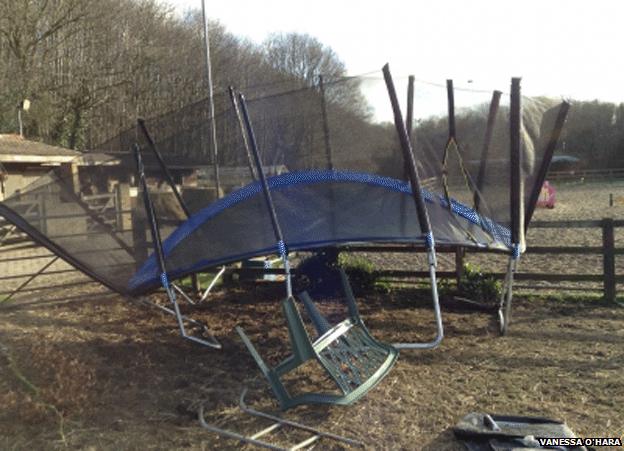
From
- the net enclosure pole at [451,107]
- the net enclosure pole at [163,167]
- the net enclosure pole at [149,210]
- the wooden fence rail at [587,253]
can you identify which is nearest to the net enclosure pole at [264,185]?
the net enclosure pole at [149,210]

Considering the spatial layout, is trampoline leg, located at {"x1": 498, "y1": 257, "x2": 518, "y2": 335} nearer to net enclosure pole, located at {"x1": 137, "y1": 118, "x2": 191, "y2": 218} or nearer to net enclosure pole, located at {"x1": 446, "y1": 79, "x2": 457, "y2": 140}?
net enclosure pole, located at {"x1": 446, "y1": 79, "x2": 457, "y2": 140}

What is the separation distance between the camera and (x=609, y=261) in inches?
283

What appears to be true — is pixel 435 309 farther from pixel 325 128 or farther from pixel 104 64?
pixel 104 64

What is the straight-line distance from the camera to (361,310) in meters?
7.09

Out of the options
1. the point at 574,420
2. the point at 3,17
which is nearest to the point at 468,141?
the point at 574,420

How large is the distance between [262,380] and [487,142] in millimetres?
3294

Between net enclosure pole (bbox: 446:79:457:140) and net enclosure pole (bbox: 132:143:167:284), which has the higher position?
net enclosure pole (bbox: 446:79:457:140)

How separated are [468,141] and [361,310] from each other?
251 cm

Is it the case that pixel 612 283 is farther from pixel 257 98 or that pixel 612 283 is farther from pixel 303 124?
pixel 257 98

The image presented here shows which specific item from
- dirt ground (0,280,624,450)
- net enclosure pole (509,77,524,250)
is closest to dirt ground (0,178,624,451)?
dirt ground (0,280,624,450)

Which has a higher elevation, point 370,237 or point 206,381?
point 370,237

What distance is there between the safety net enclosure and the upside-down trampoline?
0.01 metres

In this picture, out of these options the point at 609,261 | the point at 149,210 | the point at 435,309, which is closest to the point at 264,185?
the point at 149,210

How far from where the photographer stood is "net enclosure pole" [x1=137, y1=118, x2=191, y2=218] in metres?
6.58
